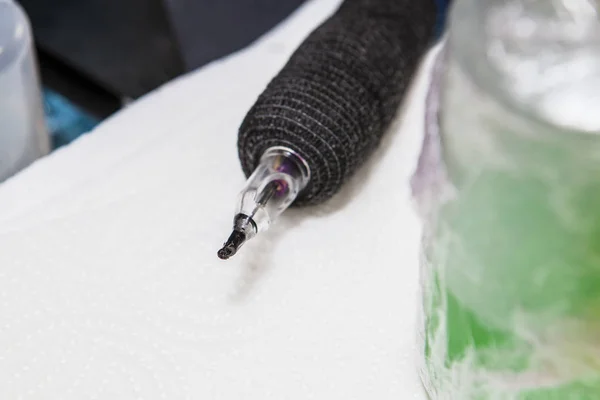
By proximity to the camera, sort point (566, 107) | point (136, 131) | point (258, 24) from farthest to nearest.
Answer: point (258, 24) < point (136, 131) < point (566, 107)

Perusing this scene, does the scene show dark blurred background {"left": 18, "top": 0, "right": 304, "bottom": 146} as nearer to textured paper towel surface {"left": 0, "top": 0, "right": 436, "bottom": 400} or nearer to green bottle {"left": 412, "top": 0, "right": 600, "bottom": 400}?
textured paper towel surface {"left": 0, "top": 0, "right": 436, "bottom": 400}

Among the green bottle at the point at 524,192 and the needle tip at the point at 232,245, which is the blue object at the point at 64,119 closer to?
the needle tip at the point at 232,245

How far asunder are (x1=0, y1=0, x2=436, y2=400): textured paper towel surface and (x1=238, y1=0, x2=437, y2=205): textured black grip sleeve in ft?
0.08

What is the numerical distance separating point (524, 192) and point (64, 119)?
548 mm

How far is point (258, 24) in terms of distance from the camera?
58cm

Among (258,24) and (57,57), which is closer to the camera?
(258,24)

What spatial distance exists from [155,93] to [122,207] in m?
0.10

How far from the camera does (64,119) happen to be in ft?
2.14

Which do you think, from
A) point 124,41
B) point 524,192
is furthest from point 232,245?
point 124,41

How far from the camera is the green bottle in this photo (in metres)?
0.17

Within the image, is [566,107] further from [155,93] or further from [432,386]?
[155,93]

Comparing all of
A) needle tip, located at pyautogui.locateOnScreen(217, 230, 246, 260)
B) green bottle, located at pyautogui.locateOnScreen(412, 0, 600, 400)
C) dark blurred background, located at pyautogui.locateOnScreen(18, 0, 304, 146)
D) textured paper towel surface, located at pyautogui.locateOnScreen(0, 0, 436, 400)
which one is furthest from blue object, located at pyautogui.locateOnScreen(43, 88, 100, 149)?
green bottle, located at pyautogui.locateOnScreen(412, 0, 600, 400)

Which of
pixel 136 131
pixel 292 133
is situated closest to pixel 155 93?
pixel 136 131

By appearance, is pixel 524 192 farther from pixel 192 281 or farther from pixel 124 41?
pixel 124 41
